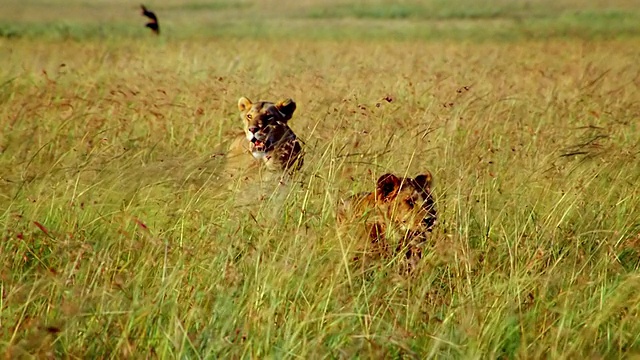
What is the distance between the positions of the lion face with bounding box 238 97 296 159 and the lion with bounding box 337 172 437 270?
1.47 meters

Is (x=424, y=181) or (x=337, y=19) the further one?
(x=337, y=19)

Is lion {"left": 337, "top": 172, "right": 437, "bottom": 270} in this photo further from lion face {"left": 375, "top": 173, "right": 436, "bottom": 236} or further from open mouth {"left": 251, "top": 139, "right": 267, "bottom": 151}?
open mouth {"left": 251, "top": 139, "right": 267, "bottom": 151}

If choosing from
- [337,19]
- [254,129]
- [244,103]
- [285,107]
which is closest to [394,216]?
[254,129]

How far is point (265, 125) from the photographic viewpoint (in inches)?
233

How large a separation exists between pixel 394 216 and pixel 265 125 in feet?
6.16

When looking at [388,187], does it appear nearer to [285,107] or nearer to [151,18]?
[285,107]

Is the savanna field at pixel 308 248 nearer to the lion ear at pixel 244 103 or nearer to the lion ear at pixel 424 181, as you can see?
the lion ear at pixel 424 181

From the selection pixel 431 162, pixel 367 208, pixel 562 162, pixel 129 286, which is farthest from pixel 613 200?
pixel 129 286

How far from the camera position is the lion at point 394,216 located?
13.4ft

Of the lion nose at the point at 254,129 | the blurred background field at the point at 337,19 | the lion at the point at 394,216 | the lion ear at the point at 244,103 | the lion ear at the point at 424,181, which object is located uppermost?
the lion ear at the point at 424,181

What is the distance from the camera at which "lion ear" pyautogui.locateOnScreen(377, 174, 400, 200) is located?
4297mm

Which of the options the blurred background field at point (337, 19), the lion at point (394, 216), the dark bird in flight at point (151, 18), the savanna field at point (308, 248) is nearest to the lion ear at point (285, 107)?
the savanna field at point (308, 248)

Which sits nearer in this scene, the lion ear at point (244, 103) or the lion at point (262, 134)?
the lion at point (262, 134)

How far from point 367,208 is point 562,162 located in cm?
167
